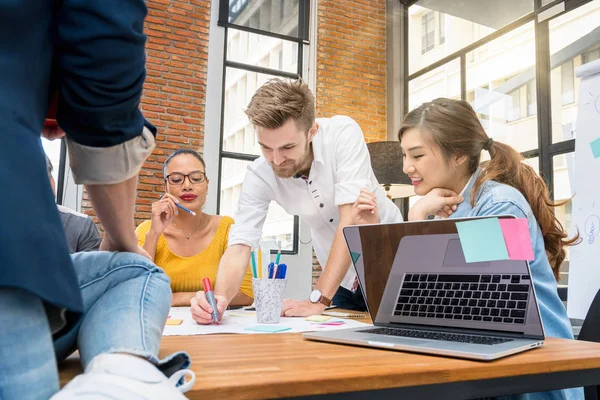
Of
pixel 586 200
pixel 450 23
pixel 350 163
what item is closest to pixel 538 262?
pixel 350 163

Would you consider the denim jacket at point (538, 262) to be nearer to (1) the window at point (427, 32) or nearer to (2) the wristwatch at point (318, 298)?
(2) the wristwatch at point (318, 298)

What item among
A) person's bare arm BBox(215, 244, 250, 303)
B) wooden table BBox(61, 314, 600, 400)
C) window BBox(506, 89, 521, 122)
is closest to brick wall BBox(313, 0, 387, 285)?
window BBox(506, 89, 521, 122)

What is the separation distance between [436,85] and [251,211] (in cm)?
417

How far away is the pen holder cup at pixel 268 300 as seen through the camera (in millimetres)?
1307

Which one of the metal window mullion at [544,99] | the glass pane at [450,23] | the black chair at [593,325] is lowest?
the black chair at [593,325]

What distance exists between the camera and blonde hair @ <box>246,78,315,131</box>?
1744mm

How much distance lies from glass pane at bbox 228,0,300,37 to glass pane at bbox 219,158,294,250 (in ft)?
4.90

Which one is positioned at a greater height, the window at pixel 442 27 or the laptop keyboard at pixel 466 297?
the window at pixel 442 27

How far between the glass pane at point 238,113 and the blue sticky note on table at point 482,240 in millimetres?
4388

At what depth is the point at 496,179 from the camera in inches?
53.4

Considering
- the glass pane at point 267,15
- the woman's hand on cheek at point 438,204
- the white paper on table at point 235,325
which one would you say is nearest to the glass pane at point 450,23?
the glass pane at point 267,15

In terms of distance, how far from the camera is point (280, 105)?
174 centimetres

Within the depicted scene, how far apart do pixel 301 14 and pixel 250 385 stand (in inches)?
223

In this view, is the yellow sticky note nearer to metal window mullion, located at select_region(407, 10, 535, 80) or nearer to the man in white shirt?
the man in white shirt
